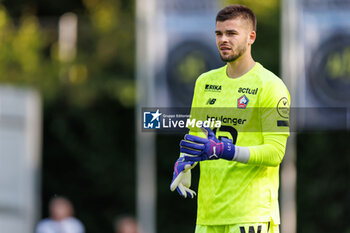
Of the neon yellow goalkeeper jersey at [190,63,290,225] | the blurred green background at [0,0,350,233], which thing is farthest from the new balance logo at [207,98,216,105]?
the blurred green background at [0,0,350,233]

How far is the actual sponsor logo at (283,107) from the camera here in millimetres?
5723

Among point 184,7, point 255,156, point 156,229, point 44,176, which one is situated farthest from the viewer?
point 44,176

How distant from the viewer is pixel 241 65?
19.5 feet

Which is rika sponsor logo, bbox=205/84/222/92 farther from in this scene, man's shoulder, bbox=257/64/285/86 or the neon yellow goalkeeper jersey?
man's shoulder, bbox=257/64/285/86

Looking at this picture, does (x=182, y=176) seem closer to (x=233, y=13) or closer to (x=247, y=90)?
(x=247, y=90)

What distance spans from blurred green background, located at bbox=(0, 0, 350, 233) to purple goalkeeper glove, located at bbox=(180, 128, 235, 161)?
13.0m

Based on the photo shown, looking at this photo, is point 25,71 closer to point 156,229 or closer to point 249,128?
point 156,229

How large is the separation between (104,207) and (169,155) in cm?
236

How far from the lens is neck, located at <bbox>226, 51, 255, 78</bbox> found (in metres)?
5.91

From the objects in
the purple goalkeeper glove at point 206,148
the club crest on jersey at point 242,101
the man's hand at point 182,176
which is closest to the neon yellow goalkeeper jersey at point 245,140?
the club crest on jersey at point 242,101

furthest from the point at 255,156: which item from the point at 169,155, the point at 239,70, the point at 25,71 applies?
the point at 25,71

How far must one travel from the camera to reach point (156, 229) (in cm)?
1875

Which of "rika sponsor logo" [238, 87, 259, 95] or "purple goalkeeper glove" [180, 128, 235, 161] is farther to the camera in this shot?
"rika sponsor logo" [238, 87, 259, 95]

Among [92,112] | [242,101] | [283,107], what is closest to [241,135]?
[242,101]
